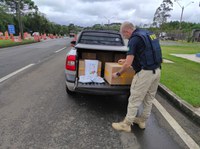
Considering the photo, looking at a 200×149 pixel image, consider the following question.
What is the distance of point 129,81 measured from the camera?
3949 millimetres

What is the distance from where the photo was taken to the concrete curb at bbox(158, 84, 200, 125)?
373cm

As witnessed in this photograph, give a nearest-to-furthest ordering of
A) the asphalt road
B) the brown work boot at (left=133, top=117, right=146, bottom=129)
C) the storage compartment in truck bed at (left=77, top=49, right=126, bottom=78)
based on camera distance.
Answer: the asphalt road, the brown work boot at (left=133, top=117, right=146, bottom=129), the storage compartment in truck bed at (left=77, top=49, right=126, bottom=78)

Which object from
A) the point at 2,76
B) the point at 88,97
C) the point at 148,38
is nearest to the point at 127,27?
the point at 148,38

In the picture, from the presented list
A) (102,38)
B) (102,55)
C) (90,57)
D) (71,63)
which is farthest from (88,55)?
(102,38)

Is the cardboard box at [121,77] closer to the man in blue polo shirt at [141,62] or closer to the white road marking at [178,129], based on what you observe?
the man in blue polo shirt at [141,62]

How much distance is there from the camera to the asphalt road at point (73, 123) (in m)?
2.89

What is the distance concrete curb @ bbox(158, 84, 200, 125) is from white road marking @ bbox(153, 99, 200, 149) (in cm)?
40

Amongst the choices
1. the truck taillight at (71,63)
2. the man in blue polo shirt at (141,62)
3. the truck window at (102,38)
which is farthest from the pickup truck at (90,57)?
the truck window at (102,38)

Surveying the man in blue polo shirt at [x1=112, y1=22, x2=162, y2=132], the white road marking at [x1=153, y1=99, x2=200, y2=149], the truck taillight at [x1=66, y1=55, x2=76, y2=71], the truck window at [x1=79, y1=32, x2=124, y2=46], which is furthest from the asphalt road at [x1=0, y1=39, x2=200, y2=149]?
the truck window at [x1=79, y1=32, x2=124, y2=46]

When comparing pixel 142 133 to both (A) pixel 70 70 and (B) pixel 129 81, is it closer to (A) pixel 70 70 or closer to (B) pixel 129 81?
(B) pixel 129 81

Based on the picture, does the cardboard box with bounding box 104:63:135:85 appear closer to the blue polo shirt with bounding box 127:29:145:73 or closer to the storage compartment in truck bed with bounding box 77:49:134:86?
the storage compartment in truck bed with bounding box 77:49:134:86

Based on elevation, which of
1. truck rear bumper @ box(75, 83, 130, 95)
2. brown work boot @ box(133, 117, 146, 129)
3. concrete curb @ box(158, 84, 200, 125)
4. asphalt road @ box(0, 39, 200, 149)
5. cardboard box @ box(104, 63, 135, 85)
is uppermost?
cardboard box @ box(104, 63, 135, 85)

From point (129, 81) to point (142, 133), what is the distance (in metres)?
1.11

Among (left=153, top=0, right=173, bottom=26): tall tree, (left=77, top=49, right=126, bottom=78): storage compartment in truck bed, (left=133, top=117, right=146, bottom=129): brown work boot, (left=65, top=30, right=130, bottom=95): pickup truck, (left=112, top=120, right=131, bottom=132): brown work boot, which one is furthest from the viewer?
(left=153, top=0, right=173, bottom=26): tall tree
